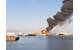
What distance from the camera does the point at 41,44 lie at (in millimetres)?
A: 2270

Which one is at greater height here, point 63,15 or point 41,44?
point 63,15

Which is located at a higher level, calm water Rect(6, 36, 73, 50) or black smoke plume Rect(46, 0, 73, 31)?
black smoke plume Rect(46, 0, 73, 31)

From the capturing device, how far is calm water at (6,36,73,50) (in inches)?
88.3

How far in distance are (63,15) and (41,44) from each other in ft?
1.24

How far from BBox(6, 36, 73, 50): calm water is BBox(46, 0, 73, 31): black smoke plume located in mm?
133

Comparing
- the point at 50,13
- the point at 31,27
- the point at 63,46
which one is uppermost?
the point at 50,13

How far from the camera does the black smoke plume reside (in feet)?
7.39

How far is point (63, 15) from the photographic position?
2287 millimetres

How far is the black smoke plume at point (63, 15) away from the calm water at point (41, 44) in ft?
0.44

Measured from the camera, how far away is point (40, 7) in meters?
2.28

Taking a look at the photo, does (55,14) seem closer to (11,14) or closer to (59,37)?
(59,37)

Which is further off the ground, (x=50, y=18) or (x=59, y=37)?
(x=50, y=18)

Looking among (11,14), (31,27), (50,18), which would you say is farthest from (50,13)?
(11,14)
